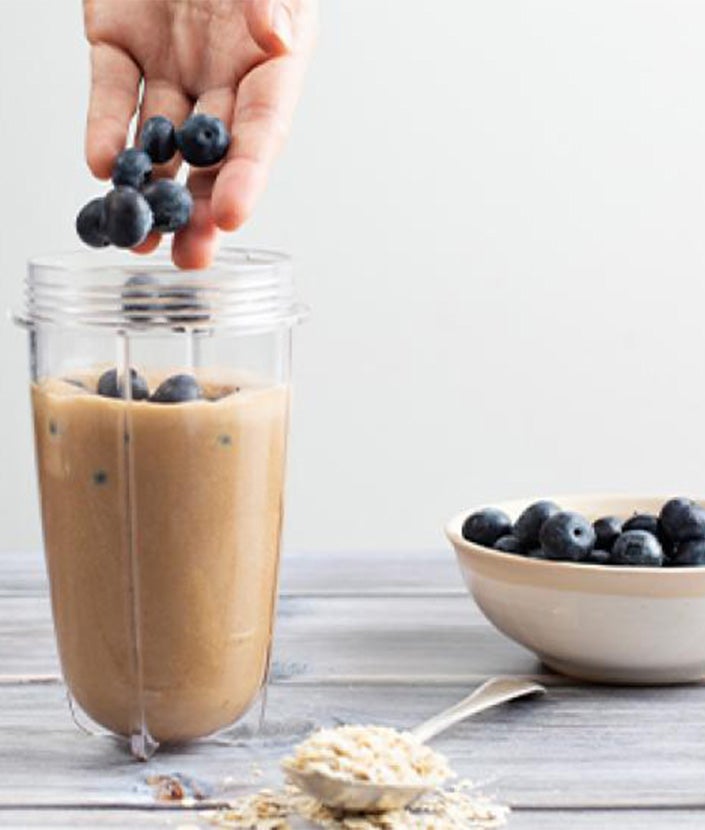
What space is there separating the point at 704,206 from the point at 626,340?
0.95 ft

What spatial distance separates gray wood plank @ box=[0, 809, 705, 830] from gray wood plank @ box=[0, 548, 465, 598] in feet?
1.74

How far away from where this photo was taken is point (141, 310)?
104 centimetres

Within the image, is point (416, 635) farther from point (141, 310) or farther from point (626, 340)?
point (626, 340)

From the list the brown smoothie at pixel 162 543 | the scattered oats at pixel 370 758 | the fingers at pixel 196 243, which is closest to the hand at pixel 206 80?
the fingers at pixel 196 243

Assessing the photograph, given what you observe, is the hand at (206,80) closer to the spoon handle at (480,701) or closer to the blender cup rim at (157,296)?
the blender cup rim at (157,296)

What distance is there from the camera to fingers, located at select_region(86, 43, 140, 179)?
1.19 metres

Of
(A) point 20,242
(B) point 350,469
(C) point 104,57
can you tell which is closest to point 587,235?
(B) point 350,469

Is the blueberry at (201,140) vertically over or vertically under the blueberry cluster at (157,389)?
over

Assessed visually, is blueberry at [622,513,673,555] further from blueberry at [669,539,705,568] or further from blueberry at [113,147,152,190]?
blueberry at [113,147,152,190]

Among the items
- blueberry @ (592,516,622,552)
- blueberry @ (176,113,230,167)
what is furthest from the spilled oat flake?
blueberry @ (176,113,230,167)

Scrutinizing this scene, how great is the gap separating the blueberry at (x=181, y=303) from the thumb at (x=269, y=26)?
0.94ft

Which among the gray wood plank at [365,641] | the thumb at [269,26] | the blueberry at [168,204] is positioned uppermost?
the thumb at [269,26]

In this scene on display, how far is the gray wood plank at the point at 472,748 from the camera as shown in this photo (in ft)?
3.30

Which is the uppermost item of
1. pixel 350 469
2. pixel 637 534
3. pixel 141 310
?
pixel 141 310
